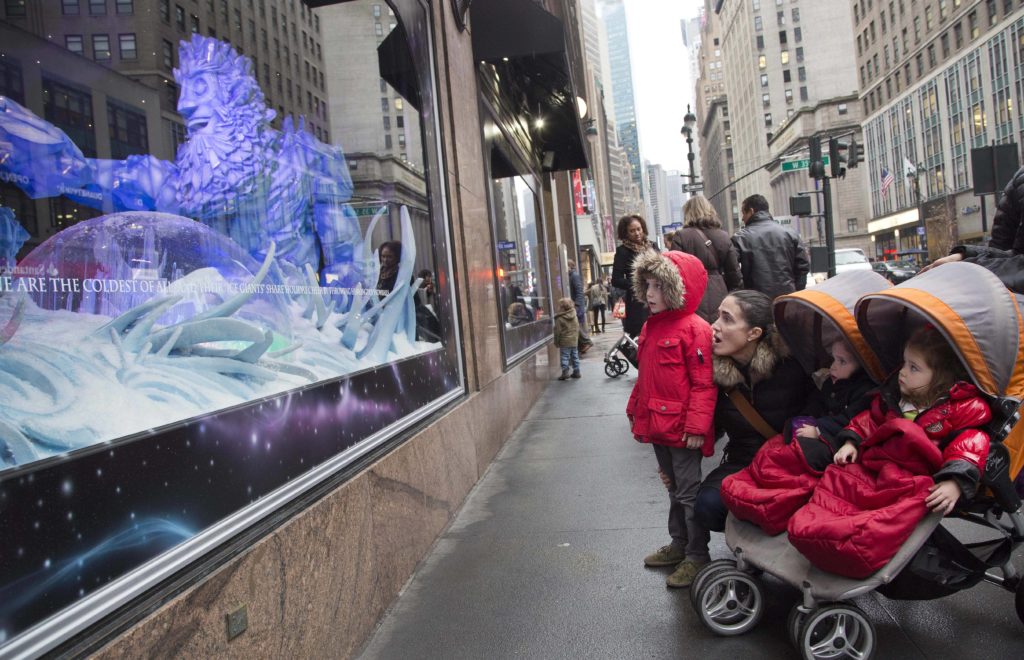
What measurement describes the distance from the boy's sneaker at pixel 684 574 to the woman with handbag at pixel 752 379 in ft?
0.90

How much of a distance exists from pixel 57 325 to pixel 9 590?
68cm

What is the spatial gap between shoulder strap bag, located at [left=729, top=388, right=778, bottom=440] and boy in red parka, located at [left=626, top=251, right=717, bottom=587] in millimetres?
106

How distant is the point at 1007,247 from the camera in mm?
4398

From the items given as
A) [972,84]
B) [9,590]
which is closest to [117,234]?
[9,590]

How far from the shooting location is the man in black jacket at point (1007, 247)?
11.1ft

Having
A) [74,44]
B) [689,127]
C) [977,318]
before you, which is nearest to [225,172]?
[74,44]

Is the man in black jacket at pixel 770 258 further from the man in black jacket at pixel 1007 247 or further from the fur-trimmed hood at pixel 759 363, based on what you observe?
the fur-trimmed hood at pixel 759 363

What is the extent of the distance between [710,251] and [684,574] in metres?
3.47

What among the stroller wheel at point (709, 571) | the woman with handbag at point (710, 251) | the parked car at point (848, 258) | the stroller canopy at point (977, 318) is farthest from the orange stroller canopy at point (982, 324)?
the parked car at point (848, 258)

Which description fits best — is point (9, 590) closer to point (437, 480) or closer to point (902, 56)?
point (437, 480)

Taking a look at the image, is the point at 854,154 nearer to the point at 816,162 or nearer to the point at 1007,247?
the point at 816,162

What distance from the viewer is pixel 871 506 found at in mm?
2648

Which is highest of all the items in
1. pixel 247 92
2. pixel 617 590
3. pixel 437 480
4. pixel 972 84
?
pixel 972 84

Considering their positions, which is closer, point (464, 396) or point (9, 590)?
point (9, 590)
